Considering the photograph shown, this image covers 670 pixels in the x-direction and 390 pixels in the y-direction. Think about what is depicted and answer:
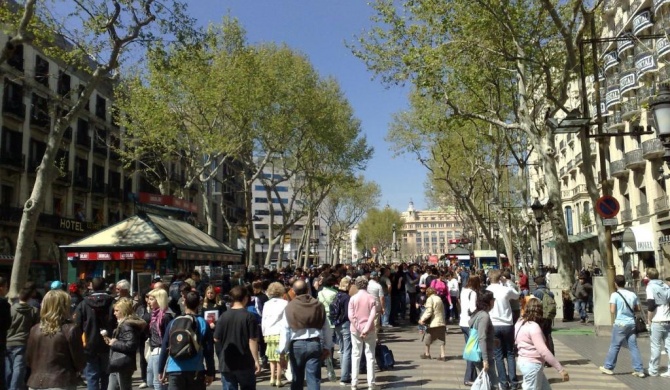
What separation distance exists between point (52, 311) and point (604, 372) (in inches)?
332

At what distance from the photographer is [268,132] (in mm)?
30031

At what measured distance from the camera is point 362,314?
8.40 metres

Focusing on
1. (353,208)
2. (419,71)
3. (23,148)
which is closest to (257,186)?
(353,208)

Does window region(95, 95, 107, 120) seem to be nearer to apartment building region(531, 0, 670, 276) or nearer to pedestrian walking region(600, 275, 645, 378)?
apartment building region(531, 0, 670, 276)

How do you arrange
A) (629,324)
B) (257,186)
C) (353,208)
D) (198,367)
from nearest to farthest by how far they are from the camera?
(198,367), (629,324), (353,208), (257,186)

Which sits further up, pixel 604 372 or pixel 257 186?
pixel 257 186

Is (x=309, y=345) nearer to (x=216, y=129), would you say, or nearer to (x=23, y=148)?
(x=216, y=129)

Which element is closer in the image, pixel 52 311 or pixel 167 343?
pixel 52 311

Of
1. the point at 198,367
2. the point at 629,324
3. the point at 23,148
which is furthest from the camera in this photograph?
the point at 23,148

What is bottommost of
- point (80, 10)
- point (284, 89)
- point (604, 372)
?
point (604, 372)

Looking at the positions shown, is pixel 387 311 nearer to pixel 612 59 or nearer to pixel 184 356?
pixel 184 356

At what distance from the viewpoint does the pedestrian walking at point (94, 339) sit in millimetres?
7082

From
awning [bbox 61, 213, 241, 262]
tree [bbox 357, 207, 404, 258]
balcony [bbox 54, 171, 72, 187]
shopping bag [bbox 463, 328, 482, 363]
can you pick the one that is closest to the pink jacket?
shopping bag [bbox 463, 328, 482, 363]

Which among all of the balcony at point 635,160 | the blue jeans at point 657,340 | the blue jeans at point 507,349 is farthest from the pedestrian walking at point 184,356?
the balcony at point 635,160
